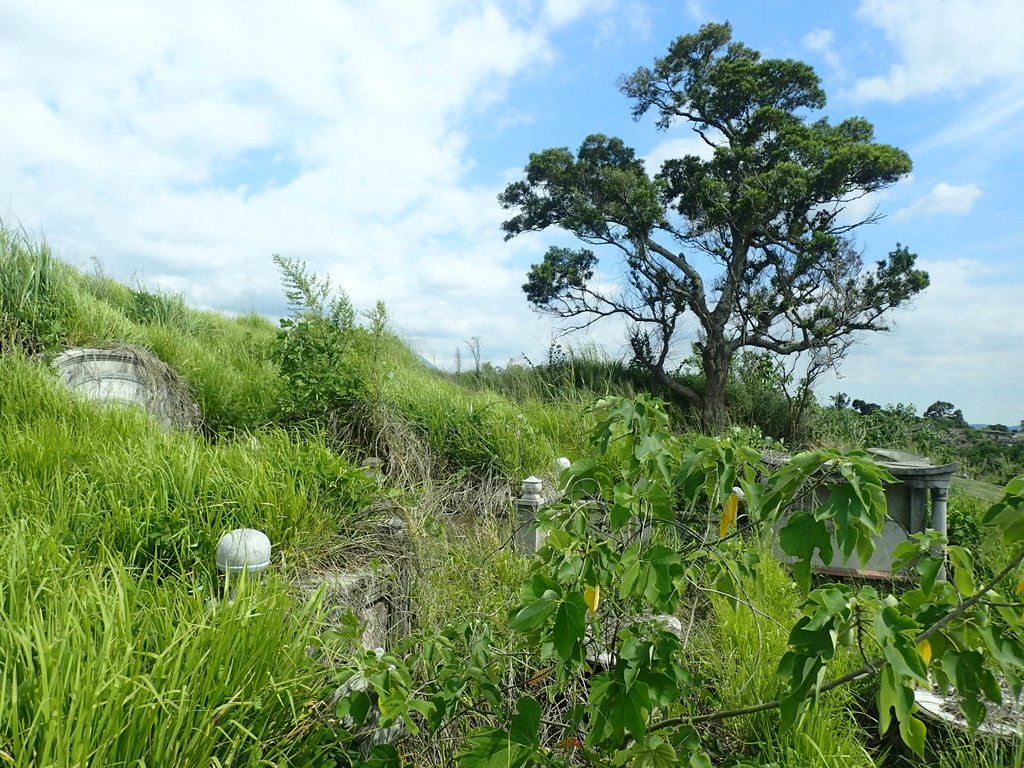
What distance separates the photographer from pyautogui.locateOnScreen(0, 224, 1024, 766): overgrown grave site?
1.30m

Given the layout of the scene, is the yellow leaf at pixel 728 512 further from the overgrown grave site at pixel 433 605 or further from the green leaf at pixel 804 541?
the green leaf at pixel 804 541

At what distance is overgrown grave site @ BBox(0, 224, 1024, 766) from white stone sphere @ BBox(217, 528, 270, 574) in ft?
0.34

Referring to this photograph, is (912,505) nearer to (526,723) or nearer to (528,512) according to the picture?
(528,512)

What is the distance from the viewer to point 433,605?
2.89m

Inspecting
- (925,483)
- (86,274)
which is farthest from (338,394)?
(86,274)

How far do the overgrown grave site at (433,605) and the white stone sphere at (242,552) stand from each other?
10 centimetres

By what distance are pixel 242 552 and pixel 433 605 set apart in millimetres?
887

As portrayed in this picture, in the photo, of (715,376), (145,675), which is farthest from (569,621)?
(715,376)

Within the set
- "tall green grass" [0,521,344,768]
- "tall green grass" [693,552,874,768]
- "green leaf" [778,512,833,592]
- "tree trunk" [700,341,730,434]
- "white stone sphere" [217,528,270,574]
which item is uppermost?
"tree trunk" [700,341,730,434]

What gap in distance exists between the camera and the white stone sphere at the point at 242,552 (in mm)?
2377

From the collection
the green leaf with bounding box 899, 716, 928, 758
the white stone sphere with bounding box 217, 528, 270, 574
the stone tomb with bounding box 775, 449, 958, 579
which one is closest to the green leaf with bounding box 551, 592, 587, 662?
the green leaf with bounding box 899, 716, 928, 758

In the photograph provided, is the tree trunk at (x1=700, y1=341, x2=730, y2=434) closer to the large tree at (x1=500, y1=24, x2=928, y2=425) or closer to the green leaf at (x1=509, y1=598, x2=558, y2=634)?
the large tree at (x1=500, y1=24, x2=928, y2=425)

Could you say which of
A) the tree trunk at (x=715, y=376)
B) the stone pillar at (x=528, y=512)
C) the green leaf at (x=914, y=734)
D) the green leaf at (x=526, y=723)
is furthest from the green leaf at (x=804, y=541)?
the tree trunk at (x=715, y=376)

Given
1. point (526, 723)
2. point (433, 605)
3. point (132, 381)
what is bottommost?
point (433, 605)
